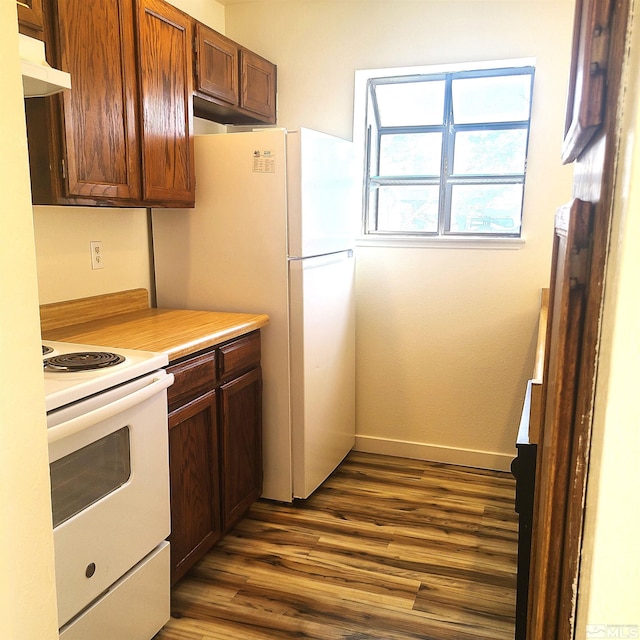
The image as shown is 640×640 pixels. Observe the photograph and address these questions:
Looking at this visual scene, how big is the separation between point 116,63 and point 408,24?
162 cm

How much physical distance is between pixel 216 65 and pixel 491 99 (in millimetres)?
1415

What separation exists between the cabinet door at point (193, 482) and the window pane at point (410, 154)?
1747 millimetres

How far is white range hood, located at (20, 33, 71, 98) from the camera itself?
4.97ft

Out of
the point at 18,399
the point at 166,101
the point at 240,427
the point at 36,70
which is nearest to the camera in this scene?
the point at 18,399

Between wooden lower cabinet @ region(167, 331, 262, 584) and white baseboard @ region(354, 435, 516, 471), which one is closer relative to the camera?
wooden lower cabinet @ region(167, 331, 262, 584)

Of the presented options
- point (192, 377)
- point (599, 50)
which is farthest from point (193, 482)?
point (599, 50)

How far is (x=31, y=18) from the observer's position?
1836mm

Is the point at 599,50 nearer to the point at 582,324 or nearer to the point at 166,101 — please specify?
the point at 582,324

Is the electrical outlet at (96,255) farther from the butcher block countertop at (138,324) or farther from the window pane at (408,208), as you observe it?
the window pane at (408,208)

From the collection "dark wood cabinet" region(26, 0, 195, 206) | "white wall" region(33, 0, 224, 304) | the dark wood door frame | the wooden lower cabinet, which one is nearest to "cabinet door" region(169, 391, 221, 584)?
the wooden lower cabinet

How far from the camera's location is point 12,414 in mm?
991

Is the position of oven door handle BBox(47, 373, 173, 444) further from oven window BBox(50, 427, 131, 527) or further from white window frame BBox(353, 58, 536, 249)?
white window frame BBox(353, 58, 536, 249)

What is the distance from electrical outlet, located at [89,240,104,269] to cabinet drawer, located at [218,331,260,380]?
696 millimetres

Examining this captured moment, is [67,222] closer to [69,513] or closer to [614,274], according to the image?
[69,513]
